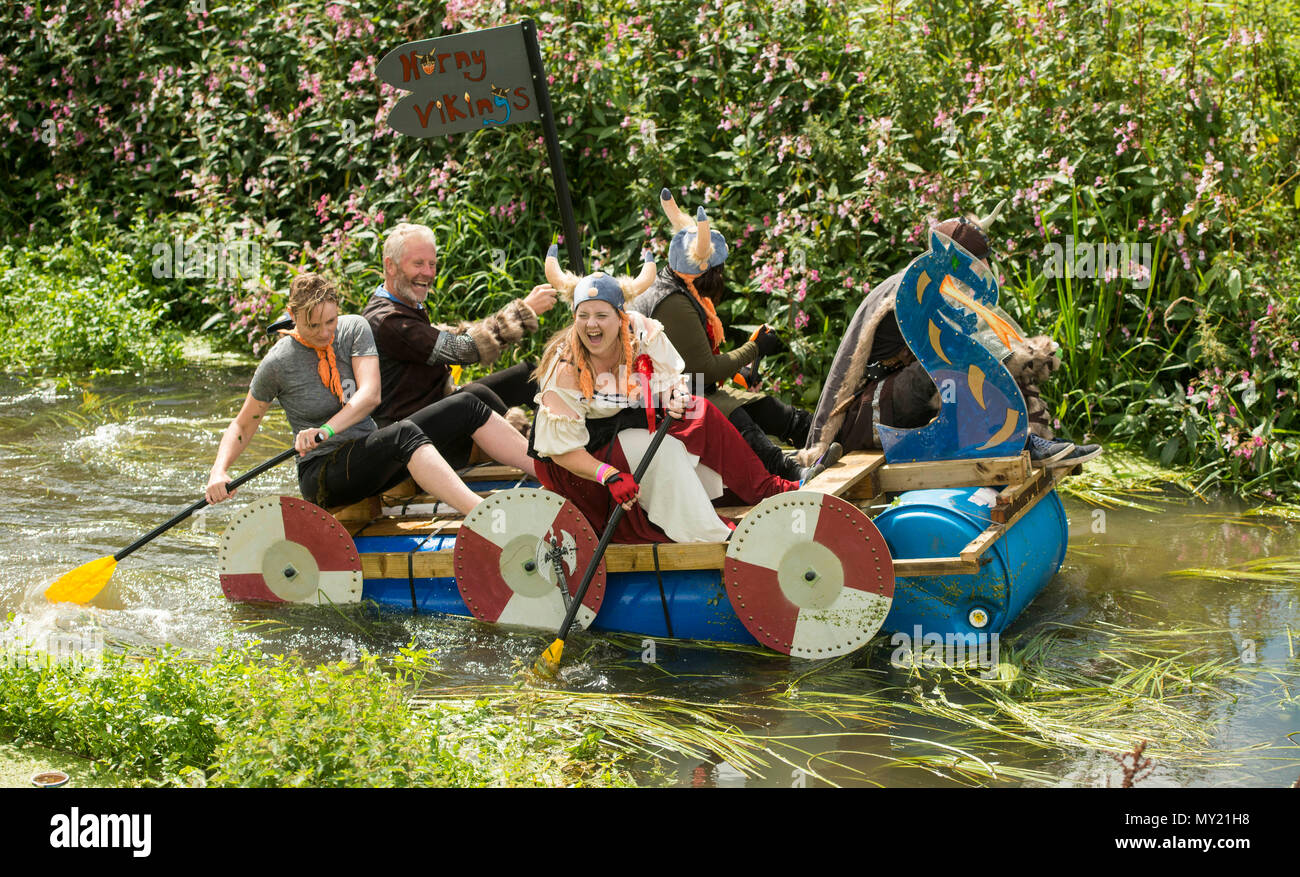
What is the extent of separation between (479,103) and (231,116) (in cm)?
616

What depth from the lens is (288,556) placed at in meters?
5.77

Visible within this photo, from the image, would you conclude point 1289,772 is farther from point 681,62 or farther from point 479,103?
point 681,62

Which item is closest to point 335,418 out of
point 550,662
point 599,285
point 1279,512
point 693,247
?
point 599,285

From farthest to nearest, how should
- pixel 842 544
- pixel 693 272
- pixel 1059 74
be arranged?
pixel 1059 74
pixel 693 272
pixel 842 544

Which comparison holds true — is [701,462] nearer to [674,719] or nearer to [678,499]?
[678,499]

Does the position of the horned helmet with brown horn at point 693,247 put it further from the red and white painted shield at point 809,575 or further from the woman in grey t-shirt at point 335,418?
the red and white painted shield at point 809,575

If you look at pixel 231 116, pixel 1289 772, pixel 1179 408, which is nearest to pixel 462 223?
pixel 231 116

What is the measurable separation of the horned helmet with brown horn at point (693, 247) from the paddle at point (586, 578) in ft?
3.00

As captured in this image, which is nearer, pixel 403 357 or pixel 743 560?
pixel 743 560

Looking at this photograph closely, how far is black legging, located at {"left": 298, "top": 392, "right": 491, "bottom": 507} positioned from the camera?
5.79 meters

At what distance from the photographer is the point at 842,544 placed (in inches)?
193

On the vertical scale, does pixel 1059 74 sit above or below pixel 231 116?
below

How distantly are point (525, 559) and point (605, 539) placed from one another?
48 cm

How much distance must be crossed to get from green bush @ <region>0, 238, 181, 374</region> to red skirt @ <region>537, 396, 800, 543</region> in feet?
21.0
